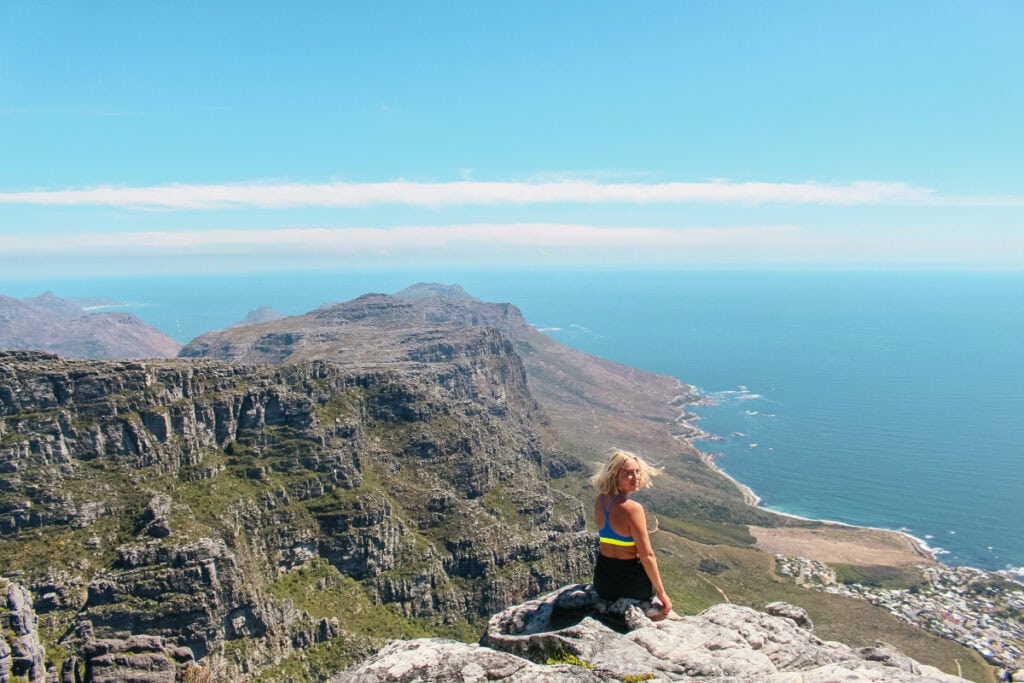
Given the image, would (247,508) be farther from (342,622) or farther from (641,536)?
(641,536)

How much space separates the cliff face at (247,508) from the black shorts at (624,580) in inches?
2649

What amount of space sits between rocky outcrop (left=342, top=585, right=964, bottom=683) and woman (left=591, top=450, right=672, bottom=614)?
532mm

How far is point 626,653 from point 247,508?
285 feet

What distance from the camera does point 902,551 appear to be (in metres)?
165

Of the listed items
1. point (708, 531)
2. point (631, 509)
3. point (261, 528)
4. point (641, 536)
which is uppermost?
point (631, 509)

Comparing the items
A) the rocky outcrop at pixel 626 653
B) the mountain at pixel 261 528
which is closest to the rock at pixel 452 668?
the rocky outcrop at pixel 626 653

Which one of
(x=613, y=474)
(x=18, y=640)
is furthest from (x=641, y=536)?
(x=18, y=640)

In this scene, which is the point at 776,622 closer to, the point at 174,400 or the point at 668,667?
the point at 668,667

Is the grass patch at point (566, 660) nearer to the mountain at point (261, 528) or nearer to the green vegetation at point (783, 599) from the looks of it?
the mountain at point (261, 528)

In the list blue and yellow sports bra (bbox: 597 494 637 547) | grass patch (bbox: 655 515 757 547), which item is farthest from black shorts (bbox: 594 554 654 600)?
grass patch (bbox: 655 515 757 547)

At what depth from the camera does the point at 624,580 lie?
17188mm

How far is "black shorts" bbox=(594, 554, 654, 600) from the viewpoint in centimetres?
1703

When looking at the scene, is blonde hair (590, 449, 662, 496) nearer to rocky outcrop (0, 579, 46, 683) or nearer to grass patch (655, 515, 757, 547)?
rocky outcrop (0, 579, 46, 683)

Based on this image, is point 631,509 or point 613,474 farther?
point 613,474
